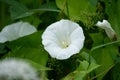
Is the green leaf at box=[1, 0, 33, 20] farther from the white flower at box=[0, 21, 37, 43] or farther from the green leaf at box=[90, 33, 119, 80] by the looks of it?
the green leaf at box=[90, 33, 119, 80]

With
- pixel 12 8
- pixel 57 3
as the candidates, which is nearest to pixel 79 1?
pixel 57 3

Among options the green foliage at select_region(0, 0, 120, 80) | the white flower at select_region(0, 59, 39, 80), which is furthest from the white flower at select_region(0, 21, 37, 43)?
the white flower at select_region(0, 59, 39, 80)

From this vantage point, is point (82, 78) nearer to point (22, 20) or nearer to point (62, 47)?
point (62, 47)

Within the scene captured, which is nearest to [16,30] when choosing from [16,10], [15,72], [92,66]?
[16,10]

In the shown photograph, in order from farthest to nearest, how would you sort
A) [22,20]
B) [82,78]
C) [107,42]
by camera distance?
[22,20], [107,42], [82,78]

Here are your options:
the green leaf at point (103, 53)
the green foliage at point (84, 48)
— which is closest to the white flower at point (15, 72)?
the green foliage at point (84, 48)

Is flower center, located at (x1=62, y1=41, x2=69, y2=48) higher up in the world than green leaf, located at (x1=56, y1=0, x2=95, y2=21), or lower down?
lower down
